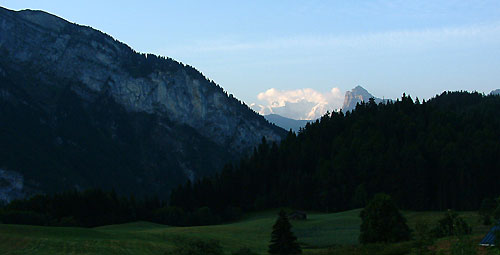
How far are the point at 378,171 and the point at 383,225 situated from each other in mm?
94442

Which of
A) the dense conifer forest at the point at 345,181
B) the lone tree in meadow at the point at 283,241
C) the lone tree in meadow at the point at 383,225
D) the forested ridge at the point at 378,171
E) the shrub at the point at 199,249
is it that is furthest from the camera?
the forested ridge at the point at 378,171

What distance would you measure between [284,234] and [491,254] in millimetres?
34269

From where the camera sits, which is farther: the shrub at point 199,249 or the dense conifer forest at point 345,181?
the dense conifer forest at point 345,181

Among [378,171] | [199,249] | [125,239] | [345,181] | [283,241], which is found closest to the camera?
[199,249]

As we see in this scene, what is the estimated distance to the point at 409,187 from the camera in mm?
154500

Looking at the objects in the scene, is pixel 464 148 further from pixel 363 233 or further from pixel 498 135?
pixel 363 233

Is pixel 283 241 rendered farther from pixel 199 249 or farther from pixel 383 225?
pixel 199 249

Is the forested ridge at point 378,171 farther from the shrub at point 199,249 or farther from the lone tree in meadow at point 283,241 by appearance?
the shrub at point 199,249

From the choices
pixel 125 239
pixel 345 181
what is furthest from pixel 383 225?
pixel 345 181

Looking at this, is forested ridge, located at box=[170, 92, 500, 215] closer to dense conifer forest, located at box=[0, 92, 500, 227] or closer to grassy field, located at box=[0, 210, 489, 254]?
dense conifer forest, located at box=[0, 92, 500, 227]

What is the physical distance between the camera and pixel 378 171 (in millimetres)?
167625

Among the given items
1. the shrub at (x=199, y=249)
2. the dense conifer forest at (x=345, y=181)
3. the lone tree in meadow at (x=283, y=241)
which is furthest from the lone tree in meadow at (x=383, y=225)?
the dense conifer forest at (x=345, y=181)

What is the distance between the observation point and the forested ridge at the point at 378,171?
155 metres

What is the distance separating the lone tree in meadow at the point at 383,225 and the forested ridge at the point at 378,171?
3077 inches
